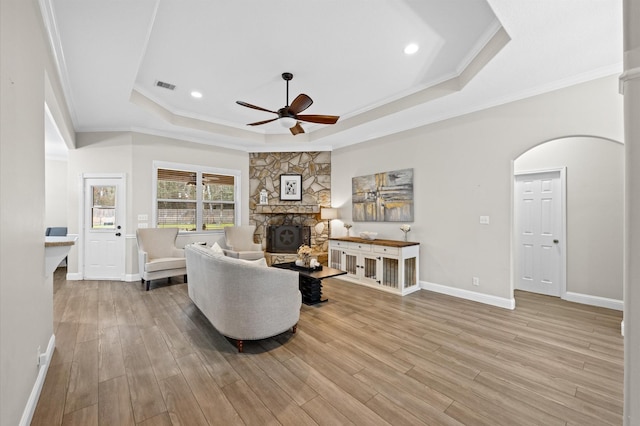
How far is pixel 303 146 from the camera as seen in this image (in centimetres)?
650

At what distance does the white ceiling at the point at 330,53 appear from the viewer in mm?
2416

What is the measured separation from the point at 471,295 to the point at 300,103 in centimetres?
368

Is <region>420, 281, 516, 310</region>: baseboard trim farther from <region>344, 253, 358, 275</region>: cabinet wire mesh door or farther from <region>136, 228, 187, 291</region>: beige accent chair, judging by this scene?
<region>136, 228, 187, 291</region>: beige accent chair

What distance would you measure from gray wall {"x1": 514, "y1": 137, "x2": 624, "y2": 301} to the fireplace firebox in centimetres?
477

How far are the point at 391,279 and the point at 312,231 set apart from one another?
100 inches

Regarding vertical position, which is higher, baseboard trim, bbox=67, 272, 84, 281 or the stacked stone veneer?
the stacked stone veneer

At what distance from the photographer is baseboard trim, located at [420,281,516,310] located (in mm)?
3783

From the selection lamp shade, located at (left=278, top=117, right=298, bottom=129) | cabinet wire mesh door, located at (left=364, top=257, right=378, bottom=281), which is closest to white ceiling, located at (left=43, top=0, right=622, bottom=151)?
lamp shade, located at (left=278, top=117, right=298, bottom=129)

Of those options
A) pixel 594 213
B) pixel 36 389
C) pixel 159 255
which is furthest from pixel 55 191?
pixel 594 213

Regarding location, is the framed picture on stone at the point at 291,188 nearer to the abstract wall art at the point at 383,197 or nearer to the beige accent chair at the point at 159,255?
the abstract wall art at the point at 383,197

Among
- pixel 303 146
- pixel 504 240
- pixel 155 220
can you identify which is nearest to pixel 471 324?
pixel 504 240

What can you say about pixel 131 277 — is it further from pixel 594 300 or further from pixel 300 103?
pixel 594 300

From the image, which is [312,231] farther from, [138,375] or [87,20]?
[87,20]

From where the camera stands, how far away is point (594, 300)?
384cm
